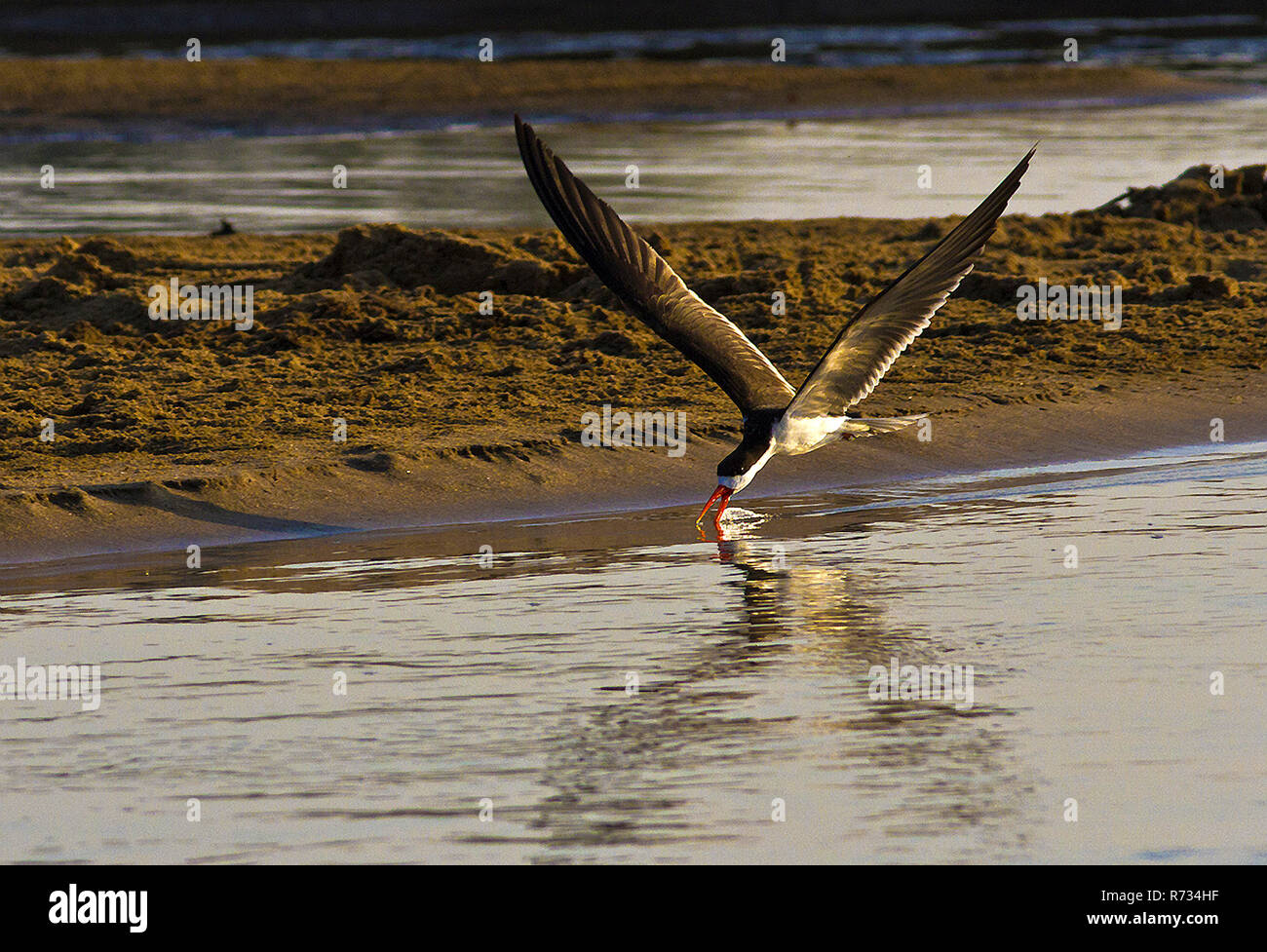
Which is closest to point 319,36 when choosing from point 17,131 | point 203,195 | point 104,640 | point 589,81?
point 589,81

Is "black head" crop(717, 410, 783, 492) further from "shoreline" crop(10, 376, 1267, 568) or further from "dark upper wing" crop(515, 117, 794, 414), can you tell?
"shoreline" crop(10, 376, 1267, 568)

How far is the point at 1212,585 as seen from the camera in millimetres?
9586

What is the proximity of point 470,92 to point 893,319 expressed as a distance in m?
30.8

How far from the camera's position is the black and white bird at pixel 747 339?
33.8ft

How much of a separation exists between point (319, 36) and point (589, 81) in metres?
16.7

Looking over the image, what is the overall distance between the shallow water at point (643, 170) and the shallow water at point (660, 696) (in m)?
11.7

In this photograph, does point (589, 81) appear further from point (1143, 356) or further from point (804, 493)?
point (804, 493)

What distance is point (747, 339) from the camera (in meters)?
10.8
